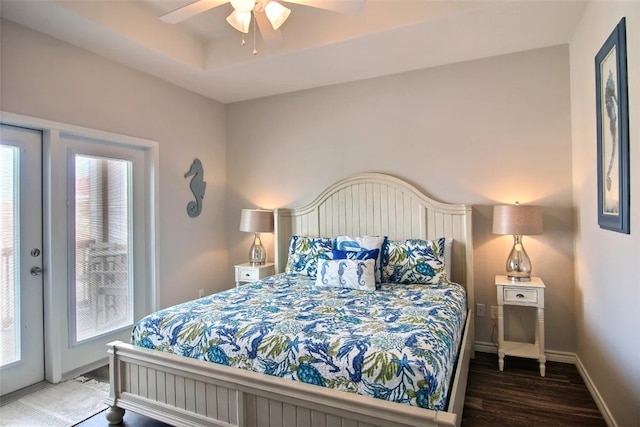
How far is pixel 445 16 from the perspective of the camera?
2490mm

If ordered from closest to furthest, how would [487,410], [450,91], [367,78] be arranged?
[487,410] → [450,91] → [367,78]

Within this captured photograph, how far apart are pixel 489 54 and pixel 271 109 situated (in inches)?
89.6

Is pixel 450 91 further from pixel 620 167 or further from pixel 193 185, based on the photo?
pixel 193 185

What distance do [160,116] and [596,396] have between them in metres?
4.19

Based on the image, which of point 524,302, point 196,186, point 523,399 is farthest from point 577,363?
point 196,186

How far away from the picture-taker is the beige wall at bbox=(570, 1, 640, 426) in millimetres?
1745

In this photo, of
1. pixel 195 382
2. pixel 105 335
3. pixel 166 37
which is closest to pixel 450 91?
pixel 166 37

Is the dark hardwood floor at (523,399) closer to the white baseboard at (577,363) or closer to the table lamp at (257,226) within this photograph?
the white baseboard at (577,363)

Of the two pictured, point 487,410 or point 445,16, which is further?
point 445,16

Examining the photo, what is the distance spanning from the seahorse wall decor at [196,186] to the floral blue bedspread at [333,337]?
1.65m

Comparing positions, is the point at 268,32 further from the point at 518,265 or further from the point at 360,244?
the point at 518,265

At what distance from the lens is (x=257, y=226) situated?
3.84 m

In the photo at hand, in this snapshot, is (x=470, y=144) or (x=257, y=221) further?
(x=257, y=221)

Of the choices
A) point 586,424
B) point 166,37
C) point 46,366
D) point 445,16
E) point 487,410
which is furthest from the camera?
point 166,37
